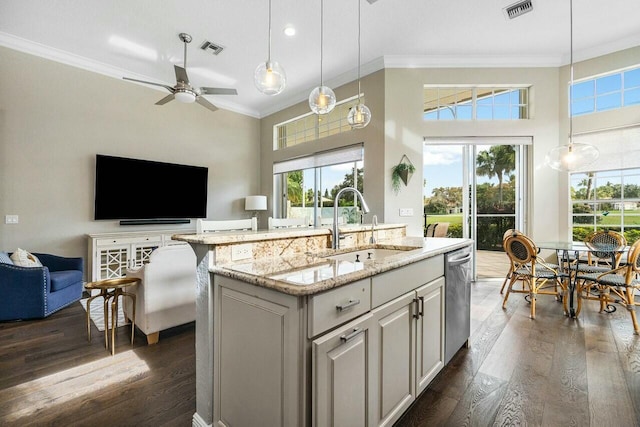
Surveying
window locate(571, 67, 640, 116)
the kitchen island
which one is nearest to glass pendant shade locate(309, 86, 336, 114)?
the kitchen island

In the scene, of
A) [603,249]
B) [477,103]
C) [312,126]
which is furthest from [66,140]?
[603,249]

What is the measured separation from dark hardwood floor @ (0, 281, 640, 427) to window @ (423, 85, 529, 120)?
3.05 metres

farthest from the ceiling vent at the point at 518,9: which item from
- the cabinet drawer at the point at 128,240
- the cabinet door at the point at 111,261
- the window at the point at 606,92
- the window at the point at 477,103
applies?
the cabinet door at the point at 111,261

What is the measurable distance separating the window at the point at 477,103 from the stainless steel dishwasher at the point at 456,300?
285cm

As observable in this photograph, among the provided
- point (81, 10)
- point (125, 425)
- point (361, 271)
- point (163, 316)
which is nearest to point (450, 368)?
point (361, 271)

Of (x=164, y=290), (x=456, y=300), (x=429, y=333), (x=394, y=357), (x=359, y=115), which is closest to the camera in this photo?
(x=394, y=357)

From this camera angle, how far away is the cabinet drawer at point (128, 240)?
401 centimetres

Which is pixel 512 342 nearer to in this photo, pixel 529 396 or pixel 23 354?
pixel 529 396

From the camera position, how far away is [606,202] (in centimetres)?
399

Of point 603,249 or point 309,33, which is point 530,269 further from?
point 309,33

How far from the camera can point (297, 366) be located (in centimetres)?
103

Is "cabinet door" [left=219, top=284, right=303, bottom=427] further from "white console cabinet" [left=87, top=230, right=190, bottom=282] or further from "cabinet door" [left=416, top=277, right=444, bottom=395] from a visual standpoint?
"white console cabinet" [left=87, top=230, right=190, bottom=282]

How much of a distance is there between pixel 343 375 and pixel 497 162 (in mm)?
4644

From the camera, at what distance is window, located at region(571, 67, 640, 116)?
12.3 feet
